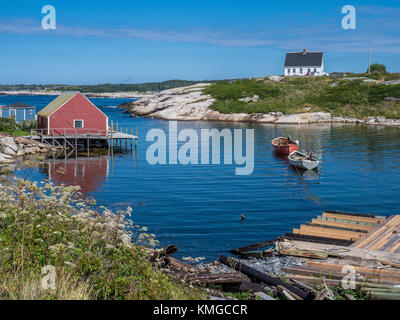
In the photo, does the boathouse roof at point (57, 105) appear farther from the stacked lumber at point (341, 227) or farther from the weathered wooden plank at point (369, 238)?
the weathered wooden plank at point (369, 238)

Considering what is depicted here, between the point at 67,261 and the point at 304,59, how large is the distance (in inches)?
5525

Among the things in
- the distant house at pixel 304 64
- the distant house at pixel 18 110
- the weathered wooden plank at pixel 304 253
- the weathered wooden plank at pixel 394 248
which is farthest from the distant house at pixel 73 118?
the distant house at pixel 304 64

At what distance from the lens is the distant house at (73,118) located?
54.6 meters

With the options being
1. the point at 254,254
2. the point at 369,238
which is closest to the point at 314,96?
the point at 369,238

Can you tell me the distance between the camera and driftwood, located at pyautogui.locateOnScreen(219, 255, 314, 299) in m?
12.8

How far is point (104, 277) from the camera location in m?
9.73

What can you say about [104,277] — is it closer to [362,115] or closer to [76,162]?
[76,162]

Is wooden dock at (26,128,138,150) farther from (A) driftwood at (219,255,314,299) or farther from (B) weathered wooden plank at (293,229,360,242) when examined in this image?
(A) driftwood at (219,255,314,299)

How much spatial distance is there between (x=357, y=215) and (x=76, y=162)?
32654 mm

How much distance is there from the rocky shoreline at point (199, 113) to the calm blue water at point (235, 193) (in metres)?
37.7

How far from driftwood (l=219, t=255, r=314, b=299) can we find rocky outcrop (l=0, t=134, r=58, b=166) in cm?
3515

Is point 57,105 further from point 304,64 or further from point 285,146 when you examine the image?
point 304,64
